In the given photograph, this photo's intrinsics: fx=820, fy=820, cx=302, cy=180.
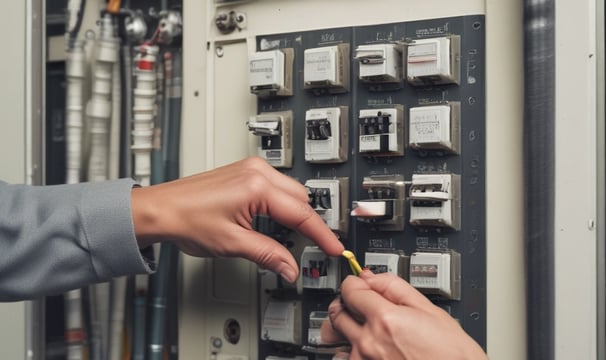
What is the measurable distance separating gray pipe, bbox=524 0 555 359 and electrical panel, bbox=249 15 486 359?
3.9 inches

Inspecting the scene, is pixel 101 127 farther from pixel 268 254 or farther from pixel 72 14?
pixel 268 254

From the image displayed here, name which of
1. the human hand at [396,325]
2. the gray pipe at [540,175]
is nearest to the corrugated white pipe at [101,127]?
the human hand at [396,325]

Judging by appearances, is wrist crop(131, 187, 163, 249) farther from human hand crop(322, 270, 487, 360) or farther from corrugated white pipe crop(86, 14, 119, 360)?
corrugated white pipe crop(86, 14, 119, 360)

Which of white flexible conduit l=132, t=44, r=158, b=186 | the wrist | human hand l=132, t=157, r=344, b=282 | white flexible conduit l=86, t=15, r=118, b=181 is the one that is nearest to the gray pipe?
human hand l=132, t=157, r=344, b=282

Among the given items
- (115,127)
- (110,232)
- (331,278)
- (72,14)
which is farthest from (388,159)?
(72,14)

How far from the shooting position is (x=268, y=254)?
52.4 inches

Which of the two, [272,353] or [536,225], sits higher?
[536,225]

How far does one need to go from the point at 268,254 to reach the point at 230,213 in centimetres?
9

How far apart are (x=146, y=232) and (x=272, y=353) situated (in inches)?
14.5

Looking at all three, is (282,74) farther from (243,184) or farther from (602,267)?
(602,267)

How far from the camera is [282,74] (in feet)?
4.86

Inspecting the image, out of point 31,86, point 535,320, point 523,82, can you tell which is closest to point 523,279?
point 535,320

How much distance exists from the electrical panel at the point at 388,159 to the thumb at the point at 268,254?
9 cm

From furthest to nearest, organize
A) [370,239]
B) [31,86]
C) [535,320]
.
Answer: [31,86] < [370,239] < [535,320]
